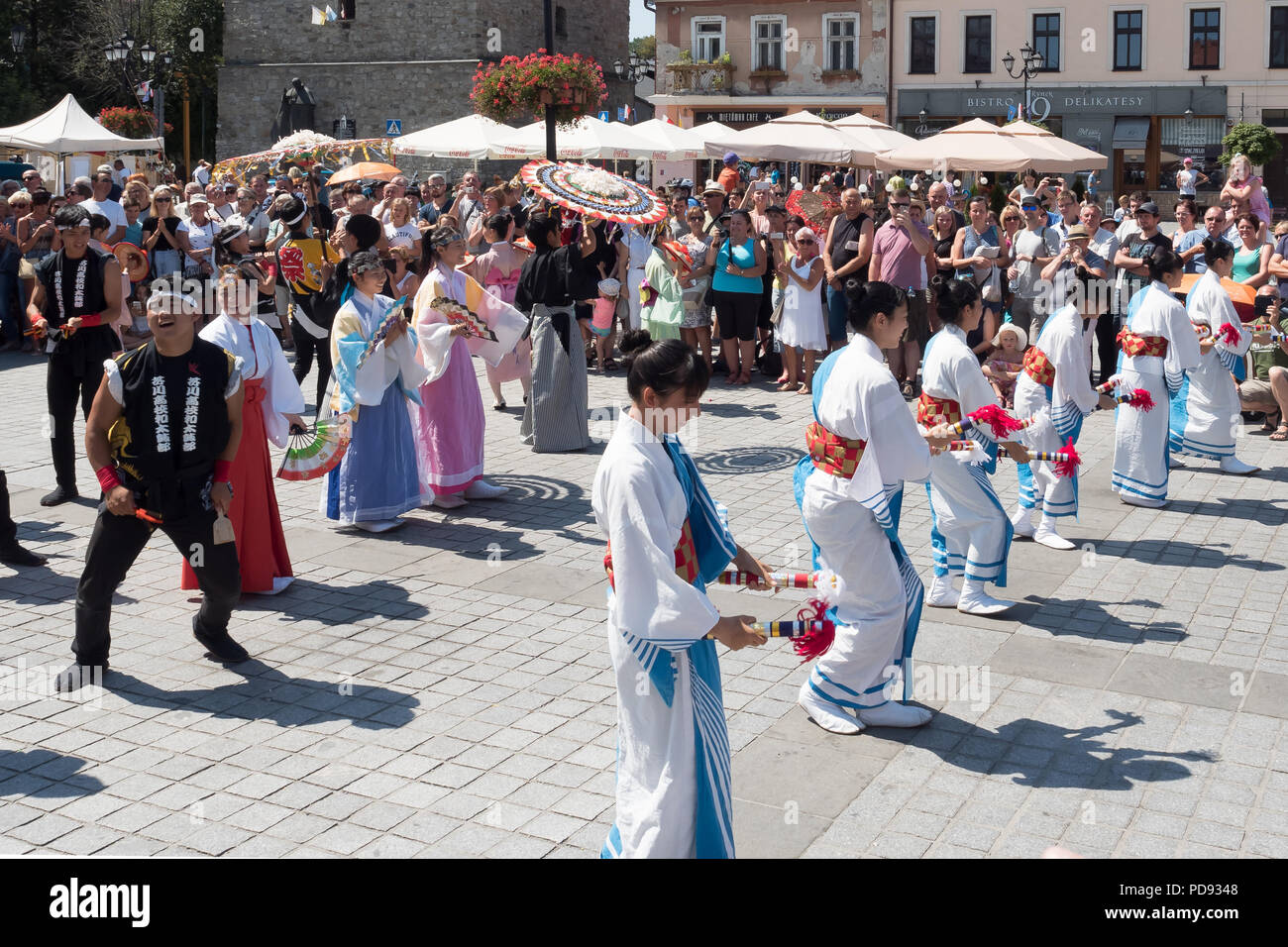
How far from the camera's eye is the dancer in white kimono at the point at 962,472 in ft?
22.6

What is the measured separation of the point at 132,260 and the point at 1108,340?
9348 mm

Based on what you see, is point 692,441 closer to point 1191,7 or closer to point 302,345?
point 302,345

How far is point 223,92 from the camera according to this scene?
47656 millimetres

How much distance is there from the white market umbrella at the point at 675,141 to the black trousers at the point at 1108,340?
1006cm

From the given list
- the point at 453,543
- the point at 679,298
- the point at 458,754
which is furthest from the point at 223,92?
the point at 458,754

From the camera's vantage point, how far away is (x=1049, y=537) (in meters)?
8.80

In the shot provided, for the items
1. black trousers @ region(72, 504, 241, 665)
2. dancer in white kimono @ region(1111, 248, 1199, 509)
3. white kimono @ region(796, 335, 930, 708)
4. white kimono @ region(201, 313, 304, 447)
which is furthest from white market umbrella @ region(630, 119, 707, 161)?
white kimono @ region(796, 335, 930, 708)

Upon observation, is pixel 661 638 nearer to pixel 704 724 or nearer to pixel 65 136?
pixel 704 724

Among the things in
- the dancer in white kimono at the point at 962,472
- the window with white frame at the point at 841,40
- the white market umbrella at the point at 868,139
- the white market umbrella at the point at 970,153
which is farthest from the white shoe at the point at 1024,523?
the window with white frame at the point at 841,40

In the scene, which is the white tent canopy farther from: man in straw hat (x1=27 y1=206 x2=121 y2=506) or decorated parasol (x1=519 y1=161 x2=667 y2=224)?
man in straw hat (x1=27 y1=206 x2=121 y2=506)

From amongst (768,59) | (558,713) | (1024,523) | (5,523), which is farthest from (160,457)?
(768,59)

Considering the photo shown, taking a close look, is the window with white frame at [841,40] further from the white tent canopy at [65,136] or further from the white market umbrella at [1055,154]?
the white tent canopy at [65,136]

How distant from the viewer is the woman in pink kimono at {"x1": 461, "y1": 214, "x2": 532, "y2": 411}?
37.1ft

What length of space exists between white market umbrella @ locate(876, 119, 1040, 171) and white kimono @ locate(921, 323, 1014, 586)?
1439 centimetres
